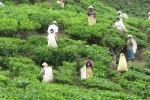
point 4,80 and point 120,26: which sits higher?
point 120,26

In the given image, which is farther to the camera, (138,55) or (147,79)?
(138,55)

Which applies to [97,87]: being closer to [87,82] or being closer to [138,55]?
[87,82]

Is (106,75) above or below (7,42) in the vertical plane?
below

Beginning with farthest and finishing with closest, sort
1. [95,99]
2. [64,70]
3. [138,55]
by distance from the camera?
1. [138,55]
2. [64,70]
3. [95,99]

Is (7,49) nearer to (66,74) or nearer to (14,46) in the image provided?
(14,46)

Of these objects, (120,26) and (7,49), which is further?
(120,26)

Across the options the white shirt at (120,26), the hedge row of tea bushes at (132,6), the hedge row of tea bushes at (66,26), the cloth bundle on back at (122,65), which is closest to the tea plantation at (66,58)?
the hedge row of tea bushes at (66,26)

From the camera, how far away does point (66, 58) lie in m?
19.0

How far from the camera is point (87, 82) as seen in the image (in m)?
16.6

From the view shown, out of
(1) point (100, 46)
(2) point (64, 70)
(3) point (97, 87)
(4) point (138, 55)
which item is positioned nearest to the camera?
(3) point (97, 87)

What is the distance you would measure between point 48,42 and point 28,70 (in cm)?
262

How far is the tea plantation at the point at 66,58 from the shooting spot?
15.2 meters

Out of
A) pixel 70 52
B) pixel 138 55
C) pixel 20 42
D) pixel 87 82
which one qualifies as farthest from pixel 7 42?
pixel 138 55

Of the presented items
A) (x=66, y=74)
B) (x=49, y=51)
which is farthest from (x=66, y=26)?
(x=66, y=74)
